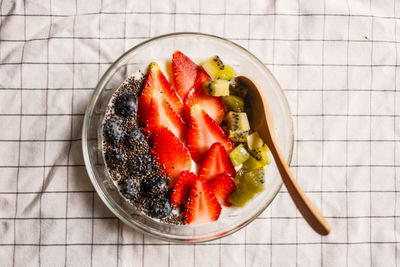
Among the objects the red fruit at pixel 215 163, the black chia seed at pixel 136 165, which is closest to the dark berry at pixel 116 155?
the black chia seed at pixel 136 165

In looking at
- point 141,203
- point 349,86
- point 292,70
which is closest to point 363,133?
point 349,86

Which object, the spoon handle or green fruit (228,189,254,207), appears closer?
the spoon handle

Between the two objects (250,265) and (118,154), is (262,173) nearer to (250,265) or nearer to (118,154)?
(250,265)

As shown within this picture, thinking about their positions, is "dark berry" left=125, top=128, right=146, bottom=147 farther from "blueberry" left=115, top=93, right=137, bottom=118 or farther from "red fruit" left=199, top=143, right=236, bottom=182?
"red fruit" left=199, top=143, right=236, bottom=182

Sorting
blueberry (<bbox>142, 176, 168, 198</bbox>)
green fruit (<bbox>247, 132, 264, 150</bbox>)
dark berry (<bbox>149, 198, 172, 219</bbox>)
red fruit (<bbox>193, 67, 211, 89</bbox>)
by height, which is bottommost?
dark berry (<bbox>149, 198, 172, 219</bbox>)

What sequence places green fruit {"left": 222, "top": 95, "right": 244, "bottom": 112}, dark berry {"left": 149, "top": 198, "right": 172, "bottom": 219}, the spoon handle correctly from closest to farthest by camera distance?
1. the spoon handle
2. dark berry {"left": 149, "top": 198, "right": 172, "bottom": 219}
3. green fruit {"left": 222, "top": 95, "right": 244, "bottom": 112}

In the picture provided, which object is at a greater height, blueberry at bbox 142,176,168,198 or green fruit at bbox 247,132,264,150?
green fruit at bbox 247,132,264,150

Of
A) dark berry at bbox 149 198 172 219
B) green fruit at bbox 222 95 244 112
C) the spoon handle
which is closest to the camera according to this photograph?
the spoon handle

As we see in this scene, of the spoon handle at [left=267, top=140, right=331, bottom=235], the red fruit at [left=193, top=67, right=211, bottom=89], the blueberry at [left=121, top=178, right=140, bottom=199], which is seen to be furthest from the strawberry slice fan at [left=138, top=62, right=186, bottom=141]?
the spoon handle at [left=267, top=140, right=331, bottom=235]
